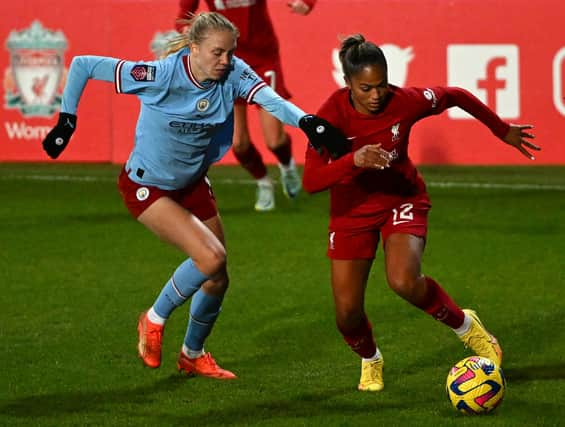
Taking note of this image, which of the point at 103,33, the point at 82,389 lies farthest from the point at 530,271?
the point at 103,33

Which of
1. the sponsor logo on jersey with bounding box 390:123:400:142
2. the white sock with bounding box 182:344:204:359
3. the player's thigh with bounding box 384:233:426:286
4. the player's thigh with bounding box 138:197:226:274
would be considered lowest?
the white sock with bounding box 182:344:204:359

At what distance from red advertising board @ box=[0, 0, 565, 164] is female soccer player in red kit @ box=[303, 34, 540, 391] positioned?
329 inches

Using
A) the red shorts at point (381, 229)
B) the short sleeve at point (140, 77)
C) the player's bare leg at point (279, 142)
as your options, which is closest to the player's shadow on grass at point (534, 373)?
the red shorts at point (381, 229)

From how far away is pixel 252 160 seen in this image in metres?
12.2

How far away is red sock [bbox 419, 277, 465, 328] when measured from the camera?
634 centimetres

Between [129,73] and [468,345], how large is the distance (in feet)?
6.83

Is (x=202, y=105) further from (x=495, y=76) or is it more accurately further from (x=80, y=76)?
(x=495, y=76)

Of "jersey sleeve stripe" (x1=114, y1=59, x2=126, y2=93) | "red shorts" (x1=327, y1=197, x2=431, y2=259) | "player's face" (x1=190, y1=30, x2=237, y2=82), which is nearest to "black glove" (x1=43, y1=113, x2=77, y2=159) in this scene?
"jersey sleeve stripe" (x1=114, y1=59, x2=126, y2=93)

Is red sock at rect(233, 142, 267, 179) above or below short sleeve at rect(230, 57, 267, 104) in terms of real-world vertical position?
below

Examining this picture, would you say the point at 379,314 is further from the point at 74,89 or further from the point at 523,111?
the point at 523,111

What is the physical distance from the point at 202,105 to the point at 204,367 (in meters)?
1.31

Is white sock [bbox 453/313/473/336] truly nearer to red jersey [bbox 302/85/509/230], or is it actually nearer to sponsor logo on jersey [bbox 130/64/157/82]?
red jersey [bbox 302/85/509/230]

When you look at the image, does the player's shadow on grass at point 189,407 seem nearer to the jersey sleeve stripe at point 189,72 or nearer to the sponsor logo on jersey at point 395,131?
the sponsor logo on jersey at point 395,131

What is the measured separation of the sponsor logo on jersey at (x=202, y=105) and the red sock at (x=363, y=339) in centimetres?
124
